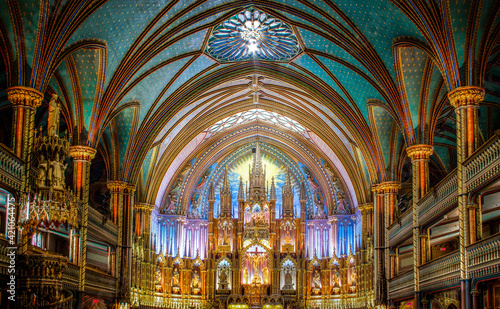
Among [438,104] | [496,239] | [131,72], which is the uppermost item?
[131,72]

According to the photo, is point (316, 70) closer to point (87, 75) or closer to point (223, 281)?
point (87, 75)

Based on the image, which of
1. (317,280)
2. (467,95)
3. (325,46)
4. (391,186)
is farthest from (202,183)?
(467,95)

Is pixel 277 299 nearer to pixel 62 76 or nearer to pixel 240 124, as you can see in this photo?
pixel 240 124

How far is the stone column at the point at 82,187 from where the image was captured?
2114 centimetres

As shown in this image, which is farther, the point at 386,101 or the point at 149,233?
the point at 149,233

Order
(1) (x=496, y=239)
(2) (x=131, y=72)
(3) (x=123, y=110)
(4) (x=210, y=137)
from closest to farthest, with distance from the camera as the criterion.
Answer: (1) (x=496, y=239)
(2) (x=131, y=72)
(3) (x=123, y=110)
(4) (x=210, y=137)

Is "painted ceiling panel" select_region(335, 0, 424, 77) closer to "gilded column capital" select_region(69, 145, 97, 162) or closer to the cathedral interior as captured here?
the cathedral interior

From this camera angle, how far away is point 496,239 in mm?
14312

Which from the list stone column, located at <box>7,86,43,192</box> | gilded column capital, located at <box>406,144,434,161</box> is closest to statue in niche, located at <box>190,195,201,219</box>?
gilded column capital, located at <box>406,144,434,161</box>

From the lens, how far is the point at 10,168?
15859 mm

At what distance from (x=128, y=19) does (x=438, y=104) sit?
11.9 metres

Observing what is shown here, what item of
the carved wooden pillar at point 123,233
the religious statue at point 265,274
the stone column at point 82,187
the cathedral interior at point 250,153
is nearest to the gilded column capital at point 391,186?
the cathedral interior at point 250,153

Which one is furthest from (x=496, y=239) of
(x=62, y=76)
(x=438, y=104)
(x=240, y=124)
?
(x=240, y=124)

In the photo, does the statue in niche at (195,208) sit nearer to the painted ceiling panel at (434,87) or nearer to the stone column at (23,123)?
the painted ceiling panel at (434,87)
